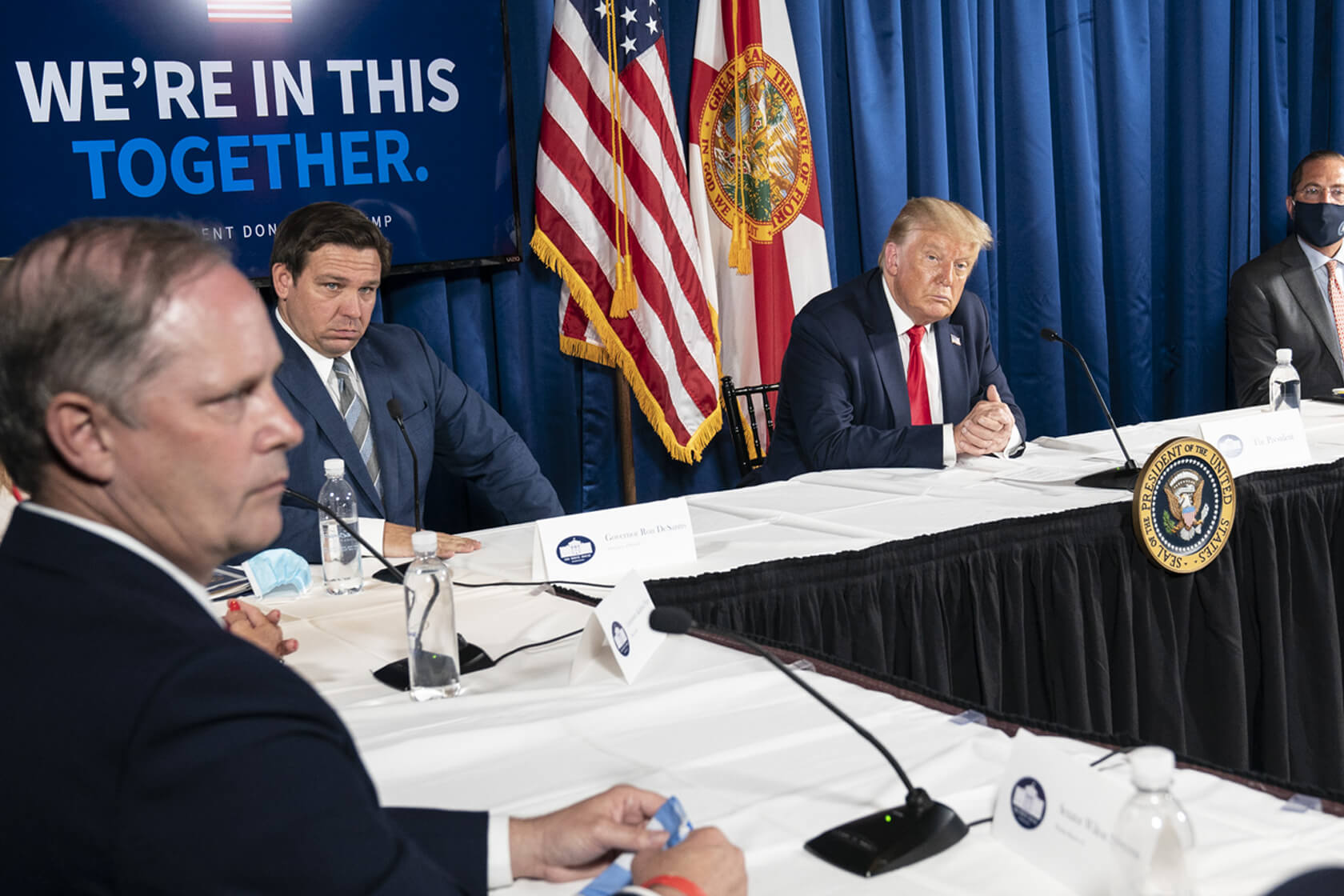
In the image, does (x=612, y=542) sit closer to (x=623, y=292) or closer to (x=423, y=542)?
(x=423, y=542)

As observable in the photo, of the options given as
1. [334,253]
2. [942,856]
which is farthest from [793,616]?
[334,253]

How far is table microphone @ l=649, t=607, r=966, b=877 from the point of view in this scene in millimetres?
1067

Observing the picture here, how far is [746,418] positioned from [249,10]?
1.92 meters

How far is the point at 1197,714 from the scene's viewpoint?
2.35 metres

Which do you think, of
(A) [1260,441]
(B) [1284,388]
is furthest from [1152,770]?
(B) [1284,388]

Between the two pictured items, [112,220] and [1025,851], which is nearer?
[112,220]

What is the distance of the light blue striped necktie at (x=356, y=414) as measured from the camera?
8.95ft

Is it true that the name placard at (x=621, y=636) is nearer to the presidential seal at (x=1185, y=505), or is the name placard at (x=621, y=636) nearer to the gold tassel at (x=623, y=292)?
the presidential seal at (x=1185, y=505)

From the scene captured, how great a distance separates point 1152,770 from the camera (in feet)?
2.87

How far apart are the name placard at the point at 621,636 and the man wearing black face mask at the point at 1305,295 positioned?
3.37 metres

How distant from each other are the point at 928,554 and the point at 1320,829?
106 centimetres

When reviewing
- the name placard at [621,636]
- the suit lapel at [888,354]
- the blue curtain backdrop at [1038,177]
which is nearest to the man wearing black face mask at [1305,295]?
the blue curtain backdrop at [1038,177]

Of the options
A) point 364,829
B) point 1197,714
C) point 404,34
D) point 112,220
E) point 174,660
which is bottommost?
point 1197,714

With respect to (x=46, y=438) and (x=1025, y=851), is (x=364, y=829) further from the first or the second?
(x=1025, y=851)
